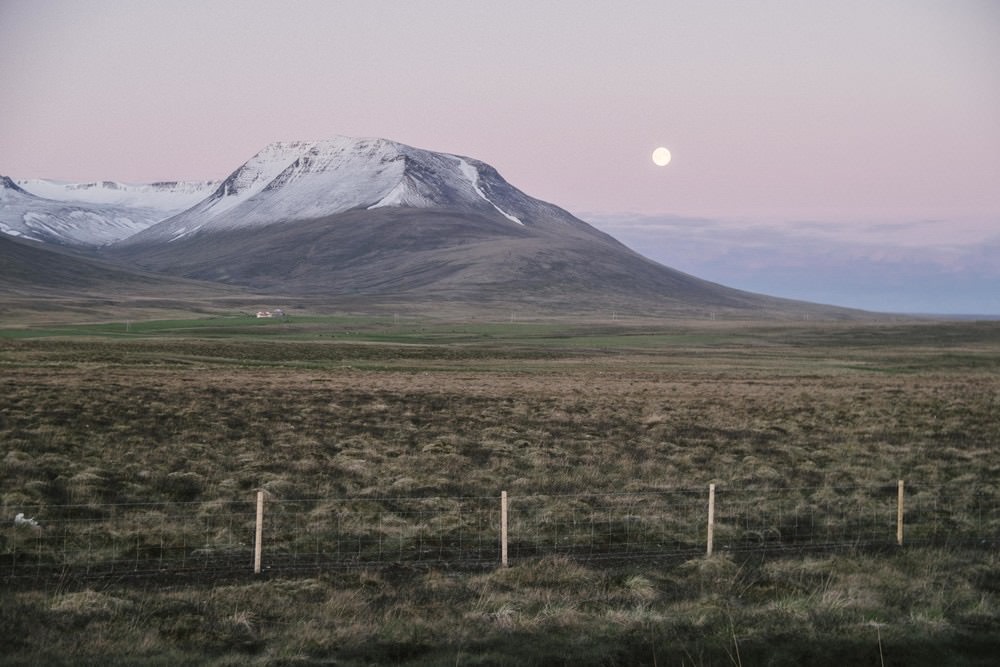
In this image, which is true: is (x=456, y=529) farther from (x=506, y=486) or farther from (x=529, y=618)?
(x=529, y=618)

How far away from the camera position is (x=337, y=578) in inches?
518

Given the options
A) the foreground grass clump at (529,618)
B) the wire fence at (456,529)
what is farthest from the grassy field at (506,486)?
the wire fence at (456,529)

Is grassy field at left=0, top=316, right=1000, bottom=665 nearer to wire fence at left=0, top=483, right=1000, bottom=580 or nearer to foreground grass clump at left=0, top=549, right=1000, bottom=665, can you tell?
foreground grass clump at left=0, top=549, right=1000, bottom=665

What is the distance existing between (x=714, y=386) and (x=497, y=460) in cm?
3108

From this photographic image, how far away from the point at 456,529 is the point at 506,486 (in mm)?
4204

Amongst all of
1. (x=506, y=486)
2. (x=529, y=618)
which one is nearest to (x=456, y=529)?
(x=506, y=486)

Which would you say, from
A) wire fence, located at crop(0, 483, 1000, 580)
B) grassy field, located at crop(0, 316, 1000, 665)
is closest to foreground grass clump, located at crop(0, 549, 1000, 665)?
grassy field, located at crop(0, 316, 1000, 665)

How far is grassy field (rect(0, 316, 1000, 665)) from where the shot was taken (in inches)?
416

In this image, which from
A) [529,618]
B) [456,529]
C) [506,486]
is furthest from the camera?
[506,486]

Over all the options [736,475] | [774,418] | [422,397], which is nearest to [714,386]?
[774,418]

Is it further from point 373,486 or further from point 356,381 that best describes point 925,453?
point 356,381

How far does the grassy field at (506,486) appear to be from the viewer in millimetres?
10570

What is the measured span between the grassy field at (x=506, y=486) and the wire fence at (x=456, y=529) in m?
0.40

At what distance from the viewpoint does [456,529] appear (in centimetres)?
1645
